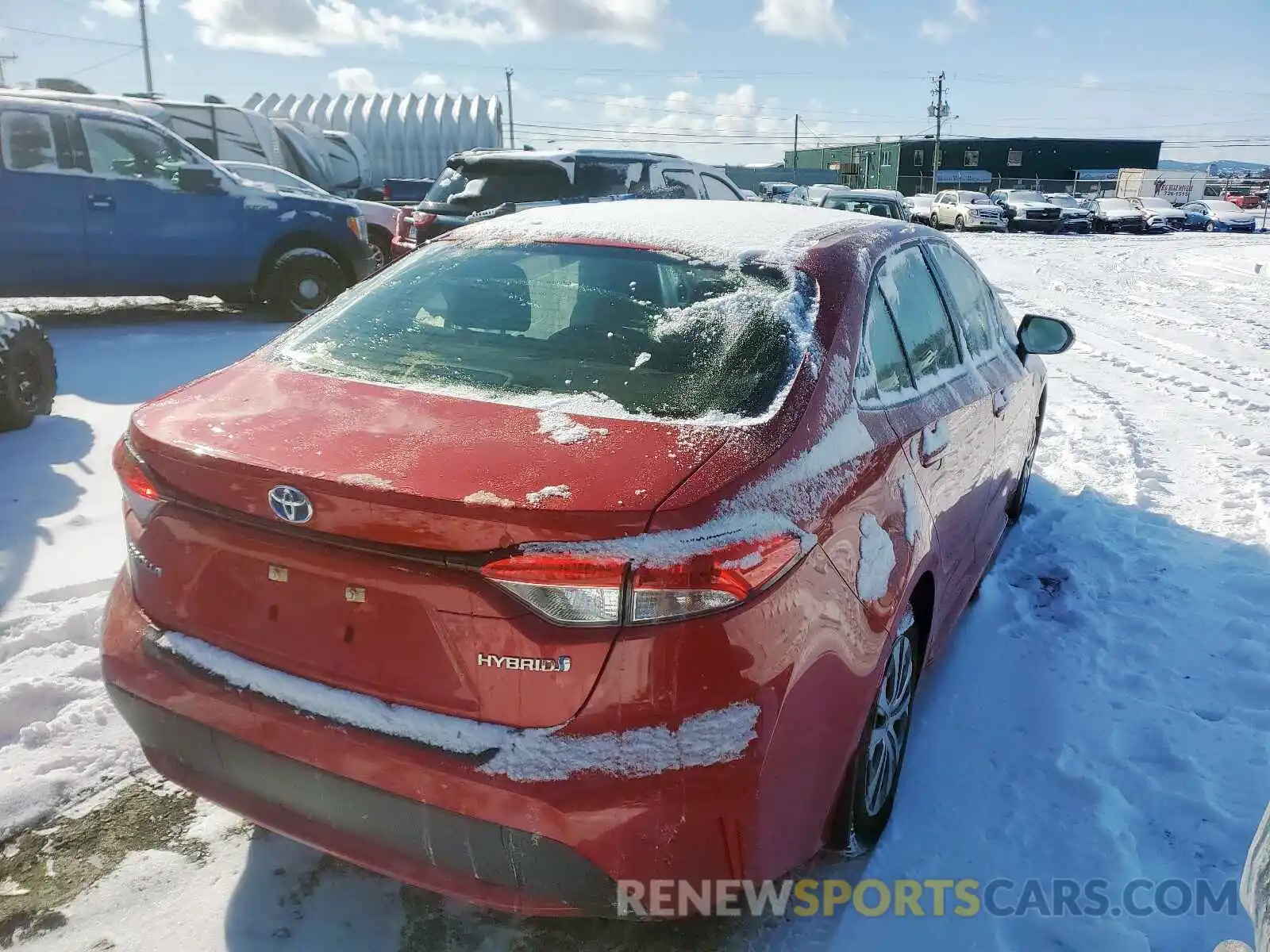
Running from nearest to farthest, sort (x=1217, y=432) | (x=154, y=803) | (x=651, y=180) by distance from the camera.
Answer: (x=154, y=803) → (x=1217, y=432) → (x=651, y=180)

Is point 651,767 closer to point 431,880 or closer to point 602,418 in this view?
point 431,880

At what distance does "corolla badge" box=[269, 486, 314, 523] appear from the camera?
1.74 metres

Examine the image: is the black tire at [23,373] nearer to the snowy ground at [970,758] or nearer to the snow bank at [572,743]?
the snowy ground at [970,758]

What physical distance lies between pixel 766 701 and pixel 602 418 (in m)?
0.67

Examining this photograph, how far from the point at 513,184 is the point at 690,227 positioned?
7.35 m

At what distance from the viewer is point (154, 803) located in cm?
256

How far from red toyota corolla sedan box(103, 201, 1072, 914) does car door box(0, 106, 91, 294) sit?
7198 millimetres

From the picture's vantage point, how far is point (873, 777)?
7.80 feet

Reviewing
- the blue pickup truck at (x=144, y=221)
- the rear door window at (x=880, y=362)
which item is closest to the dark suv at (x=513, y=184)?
the blue pickup truck at (x=144, y=221)

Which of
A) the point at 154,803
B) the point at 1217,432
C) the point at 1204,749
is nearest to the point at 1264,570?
the point at 1204,749

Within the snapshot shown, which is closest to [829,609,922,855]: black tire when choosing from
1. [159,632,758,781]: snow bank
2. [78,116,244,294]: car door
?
[159,632,758,781]: snow bank

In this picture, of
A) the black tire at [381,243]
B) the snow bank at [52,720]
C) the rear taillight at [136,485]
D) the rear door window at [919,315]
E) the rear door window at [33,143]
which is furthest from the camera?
the black tire at [381,243]

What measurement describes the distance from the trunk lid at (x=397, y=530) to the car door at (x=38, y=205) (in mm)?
7542

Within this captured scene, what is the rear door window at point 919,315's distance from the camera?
9.00ft
